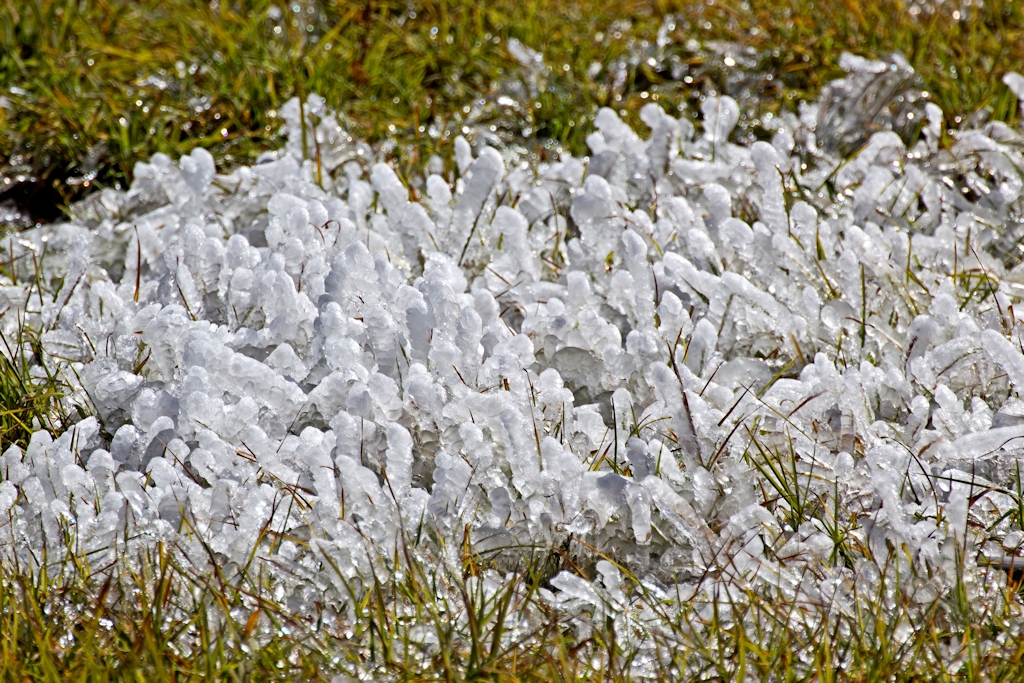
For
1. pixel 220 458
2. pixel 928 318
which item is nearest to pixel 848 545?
pixel 928 318

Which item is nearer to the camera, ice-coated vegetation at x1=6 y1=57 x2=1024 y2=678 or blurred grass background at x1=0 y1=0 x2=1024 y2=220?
ice-coated vegetation at x1=6 y1=57 x2=1024 y2=678

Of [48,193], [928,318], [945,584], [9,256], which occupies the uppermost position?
[48,193]

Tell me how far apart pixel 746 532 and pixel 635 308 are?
0.76 m

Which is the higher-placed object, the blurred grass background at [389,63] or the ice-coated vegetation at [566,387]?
the blurred grass background at [389,63]

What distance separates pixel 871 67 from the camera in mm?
3234

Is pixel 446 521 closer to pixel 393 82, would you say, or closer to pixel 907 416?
pixel 907 416

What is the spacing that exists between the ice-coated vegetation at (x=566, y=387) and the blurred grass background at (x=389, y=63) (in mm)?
449

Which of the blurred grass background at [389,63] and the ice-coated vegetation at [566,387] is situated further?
the blurred grass background at [389,63]

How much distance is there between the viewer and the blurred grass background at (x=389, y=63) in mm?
3295

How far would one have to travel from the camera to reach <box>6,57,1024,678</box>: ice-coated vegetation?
1.73 metres

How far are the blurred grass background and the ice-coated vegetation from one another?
449mm

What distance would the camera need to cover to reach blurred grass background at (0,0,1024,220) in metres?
3.29

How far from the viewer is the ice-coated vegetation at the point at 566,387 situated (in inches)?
68.1

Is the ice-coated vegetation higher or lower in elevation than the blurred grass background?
lower
